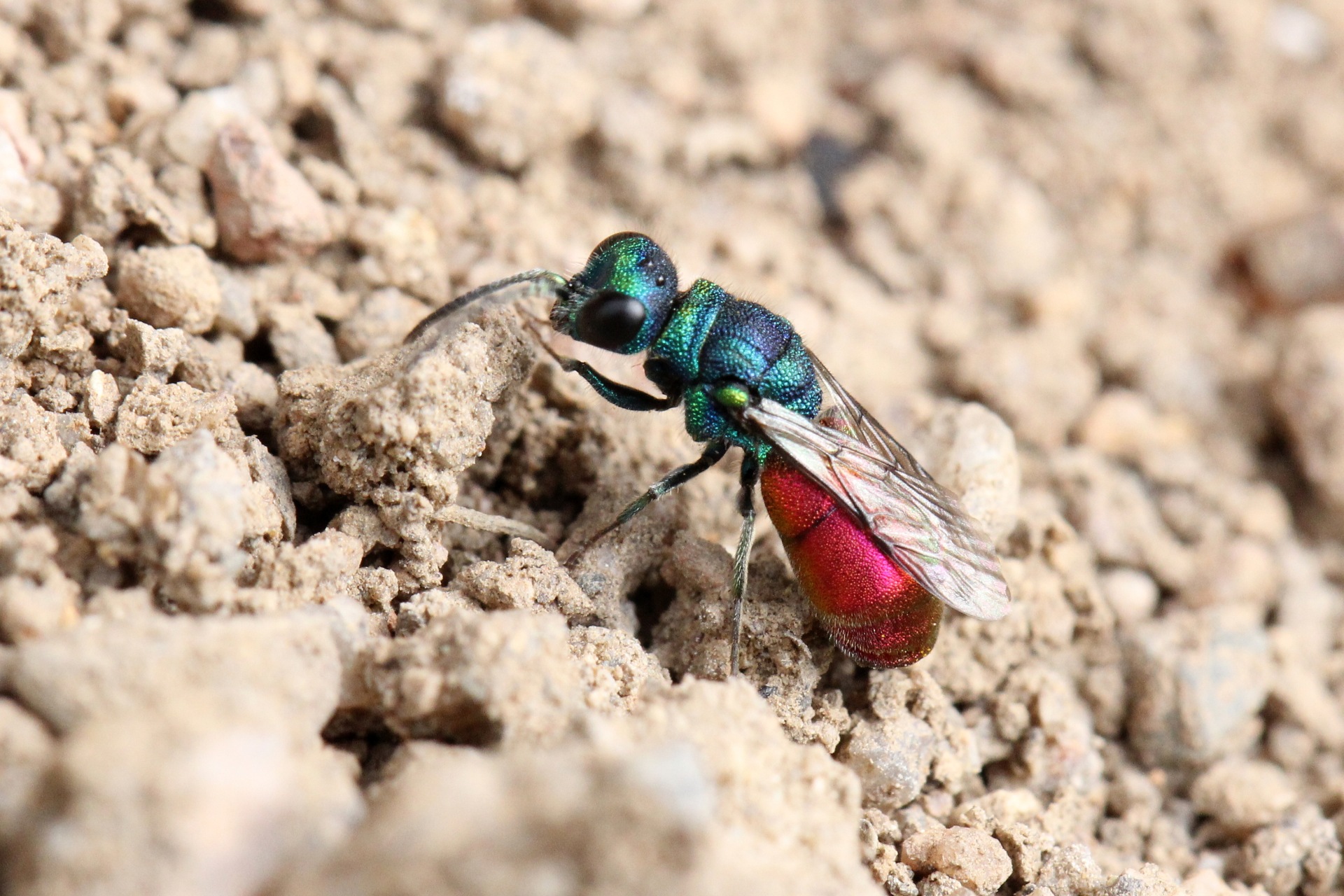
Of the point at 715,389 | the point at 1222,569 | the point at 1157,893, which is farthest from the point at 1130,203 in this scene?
the point at 1157,893

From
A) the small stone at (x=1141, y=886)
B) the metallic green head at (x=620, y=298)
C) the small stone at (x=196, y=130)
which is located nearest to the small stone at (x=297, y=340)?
the small stone at (x=196, y=130)

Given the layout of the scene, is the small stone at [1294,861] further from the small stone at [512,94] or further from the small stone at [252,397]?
the small stone at [512,94]

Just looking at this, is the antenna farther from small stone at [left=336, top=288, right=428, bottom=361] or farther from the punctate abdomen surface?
the punctate abdomen surface

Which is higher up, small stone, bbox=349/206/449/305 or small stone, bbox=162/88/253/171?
small stone, bbox=162/88/253/171

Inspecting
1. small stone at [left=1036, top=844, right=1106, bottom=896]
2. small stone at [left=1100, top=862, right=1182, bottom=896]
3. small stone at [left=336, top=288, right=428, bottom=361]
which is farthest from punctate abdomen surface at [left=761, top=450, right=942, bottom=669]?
small stone at [left=336, top=288, right=428, bottom=361]

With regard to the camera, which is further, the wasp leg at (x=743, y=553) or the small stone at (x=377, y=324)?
the small stone at (x=377, y=324)

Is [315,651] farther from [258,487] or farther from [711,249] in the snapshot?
[711,249]
